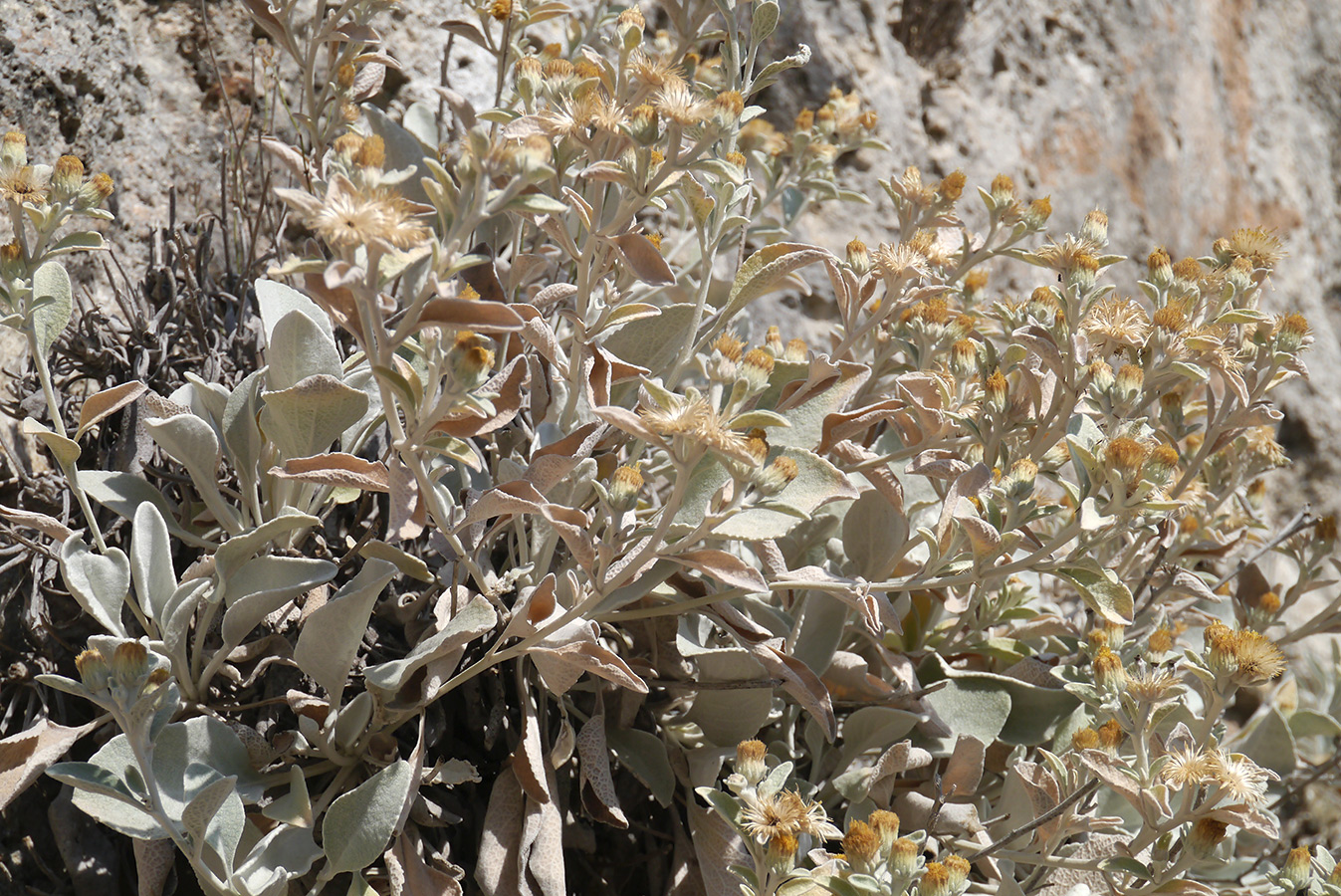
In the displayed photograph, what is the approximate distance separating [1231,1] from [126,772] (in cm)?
364

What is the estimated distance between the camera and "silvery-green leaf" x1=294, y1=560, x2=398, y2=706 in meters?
1.04

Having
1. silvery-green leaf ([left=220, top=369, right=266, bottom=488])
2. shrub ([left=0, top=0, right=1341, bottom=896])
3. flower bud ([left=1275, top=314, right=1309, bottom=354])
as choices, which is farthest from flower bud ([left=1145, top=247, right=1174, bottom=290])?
silvery-green leaf ([left=220, top=369, right=266, bottom=488])

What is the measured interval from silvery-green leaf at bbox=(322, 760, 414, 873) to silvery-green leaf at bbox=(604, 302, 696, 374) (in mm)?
623

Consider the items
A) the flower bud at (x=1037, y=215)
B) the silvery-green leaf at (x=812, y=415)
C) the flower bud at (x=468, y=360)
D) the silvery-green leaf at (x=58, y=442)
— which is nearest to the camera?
the flower bud at (x=468, y=360)

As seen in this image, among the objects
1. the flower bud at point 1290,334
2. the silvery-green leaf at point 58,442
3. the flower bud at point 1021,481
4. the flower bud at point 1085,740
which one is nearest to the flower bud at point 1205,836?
the flower bud at point 1085,740

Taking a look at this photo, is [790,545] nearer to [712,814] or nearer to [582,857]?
[712,814]

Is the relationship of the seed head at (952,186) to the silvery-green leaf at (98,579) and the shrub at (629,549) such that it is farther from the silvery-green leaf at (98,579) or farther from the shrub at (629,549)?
the silvery-green leaf at (98,579)

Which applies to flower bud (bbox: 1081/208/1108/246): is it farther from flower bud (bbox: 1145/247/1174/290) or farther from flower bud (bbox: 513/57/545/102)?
flower bud (bbox: 513/57/545/102)

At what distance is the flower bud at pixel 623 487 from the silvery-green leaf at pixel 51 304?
2.34 ft

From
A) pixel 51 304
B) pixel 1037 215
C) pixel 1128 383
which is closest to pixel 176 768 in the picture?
pixel 51 304

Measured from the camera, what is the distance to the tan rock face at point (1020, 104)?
67.2 inches

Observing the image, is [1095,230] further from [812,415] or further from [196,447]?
[196,447]

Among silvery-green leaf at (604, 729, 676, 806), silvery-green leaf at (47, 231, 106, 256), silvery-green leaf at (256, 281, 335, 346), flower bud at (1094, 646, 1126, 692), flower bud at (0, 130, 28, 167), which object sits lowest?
silvery-green leaf at (604, 729, 676, 806)

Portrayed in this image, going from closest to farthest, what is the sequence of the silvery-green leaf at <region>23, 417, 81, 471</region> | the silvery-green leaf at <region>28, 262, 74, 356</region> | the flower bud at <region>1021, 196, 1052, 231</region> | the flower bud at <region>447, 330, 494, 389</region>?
the flower bud at <region>447, 330, 494, 389</region>
the silvery-green leaf at <region>23, 417, 81, 471</region>
the silvery-green leaf at <region>28, 262, 74, 356</region>
the flower bud at <region>1021, 196, 1052, 231</region>
